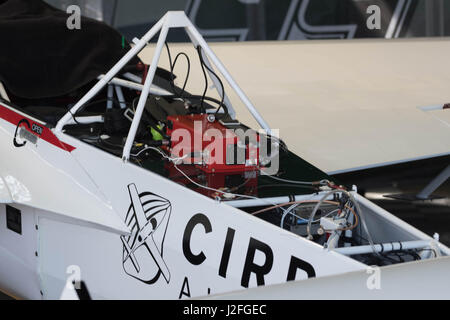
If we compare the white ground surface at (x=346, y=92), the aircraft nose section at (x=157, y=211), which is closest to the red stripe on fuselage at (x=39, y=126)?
the aircraft nose section at (x=157, y=211)

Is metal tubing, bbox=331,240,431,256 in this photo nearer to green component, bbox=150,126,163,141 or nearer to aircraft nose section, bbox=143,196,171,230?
aircraft nose section, bbox=143,196,171,230

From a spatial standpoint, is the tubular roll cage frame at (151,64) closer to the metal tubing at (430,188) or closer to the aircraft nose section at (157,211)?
the aircraft nose section at (157,211)

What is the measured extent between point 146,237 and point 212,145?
47 cm

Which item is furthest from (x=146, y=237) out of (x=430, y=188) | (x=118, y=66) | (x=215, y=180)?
(x=430, y=188)

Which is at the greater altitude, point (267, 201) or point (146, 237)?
point (267, 201)

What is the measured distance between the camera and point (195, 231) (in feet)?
7.25

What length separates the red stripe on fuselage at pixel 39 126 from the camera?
275 centimetres

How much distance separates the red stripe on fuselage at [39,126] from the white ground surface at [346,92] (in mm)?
1999

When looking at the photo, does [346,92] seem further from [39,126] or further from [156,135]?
[39,126]

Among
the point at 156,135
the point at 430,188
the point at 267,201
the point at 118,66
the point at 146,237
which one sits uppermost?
the point at 118,66

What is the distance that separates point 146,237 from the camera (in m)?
2.36

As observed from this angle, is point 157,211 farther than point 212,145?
No

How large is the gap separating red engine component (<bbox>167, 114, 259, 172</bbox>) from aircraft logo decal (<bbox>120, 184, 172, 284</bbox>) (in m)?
0.31

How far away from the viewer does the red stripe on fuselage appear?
2750 millimetres
